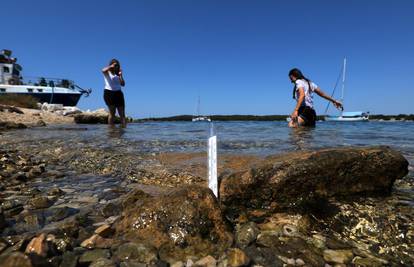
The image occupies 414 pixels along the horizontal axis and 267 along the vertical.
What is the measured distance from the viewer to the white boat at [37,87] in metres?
43.7

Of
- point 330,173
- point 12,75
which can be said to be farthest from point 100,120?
point 12,75

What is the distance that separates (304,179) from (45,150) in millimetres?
6474

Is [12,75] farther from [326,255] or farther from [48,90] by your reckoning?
[326,255]

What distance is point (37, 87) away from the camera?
4441cm

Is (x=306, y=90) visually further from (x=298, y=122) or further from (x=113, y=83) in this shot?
(x=113, y=83)

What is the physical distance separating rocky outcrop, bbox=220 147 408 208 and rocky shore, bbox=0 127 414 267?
0.03 ft

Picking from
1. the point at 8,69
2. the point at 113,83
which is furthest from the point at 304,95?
the point at 8,69

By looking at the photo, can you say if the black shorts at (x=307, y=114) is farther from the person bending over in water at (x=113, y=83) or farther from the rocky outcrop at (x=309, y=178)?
the rocky outcrop at (x=309, y=178)

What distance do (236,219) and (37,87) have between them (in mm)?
49315

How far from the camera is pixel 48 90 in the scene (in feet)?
147

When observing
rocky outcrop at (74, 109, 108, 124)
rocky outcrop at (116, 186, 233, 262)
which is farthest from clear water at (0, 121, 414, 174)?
rocky outcrop at (74, 109, 108, 124)

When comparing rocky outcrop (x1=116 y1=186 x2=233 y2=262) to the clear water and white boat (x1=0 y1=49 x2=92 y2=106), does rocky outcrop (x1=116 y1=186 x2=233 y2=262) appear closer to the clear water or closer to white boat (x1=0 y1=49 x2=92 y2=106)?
the clear water

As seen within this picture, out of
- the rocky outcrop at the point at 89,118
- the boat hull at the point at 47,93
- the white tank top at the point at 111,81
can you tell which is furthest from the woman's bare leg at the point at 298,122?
the boat hull at the point at 47,93

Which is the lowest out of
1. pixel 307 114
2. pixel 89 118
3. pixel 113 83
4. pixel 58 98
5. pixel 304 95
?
pixel 89 118
